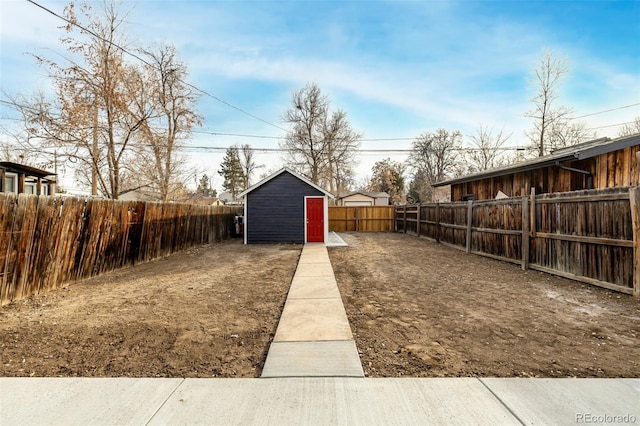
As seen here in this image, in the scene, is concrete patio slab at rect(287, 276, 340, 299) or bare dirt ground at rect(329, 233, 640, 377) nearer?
bare dirt ground at rect(329, 233, 640, 377)

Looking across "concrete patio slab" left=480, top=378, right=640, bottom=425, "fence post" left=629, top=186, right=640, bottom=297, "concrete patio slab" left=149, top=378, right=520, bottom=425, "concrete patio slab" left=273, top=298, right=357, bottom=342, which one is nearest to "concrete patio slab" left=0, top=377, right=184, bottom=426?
"concrete patio slab" left=149, top=378, right=520, bottom=425

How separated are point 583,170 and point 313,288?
859 centimetres

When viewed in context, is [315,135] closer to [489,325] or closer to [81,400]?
[489,325]

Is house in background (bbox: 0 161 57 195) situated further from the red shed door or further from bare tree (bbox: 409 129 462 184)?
→ bare tree (bbox: 409 129 462 184)

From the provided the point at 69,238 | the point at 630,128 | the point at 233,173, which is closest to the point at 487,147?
the point at 630,128

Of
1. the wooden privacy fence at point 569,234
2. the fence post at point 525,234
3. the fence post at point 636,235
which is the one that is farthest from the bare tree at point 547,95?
the fence post at point 636,235

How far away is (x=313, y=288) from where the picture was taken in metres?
6.02

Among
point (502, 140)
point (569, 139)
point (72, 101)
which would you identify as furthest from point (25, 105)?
point (502, 140)

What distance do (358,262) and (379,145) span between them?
22.1 m

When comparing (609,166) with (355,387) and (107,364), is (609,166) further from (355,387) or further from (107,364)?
(107,364)

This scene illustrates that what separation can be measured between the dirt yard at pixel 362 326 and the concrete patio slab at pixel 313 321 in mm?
187

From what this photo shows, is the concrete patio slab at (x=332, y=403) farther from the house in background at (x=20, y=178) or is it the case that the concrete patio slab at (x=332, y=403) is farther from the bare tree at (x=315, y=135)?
the bare tree at (x=315, y=135)

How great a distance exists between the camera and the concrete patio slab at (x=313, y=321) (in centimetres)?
366

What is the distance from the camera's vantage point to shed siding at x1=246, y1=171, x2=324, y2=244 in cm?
1408
